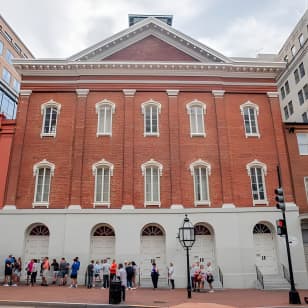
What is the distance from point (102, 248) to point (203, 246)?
6.64 metres

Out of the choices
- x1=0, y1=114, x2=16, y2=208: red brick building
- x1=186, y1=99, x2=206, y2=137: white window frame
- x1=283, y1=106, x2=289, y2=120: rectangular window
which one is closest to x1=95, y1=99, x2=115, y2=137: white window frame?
x1=186, y1=99, x2=206, y2=137: white window frame

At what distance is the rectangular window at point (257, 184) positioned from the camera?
827 inches

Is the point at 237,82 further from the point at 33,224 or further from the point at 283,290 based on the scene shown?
the point at 33,224

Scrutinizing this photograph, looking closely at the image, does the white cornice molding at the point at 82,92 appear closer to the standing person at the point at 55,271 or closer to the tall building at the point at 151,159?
the tall building at the point at 151,159

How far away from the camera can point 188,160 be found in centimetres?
2142

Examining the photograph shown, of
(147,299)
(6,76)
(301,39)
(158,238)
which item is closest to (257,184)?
(158,238)

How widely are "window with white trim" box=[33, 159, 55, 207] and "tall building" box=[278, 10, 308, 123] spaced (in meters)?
27.6

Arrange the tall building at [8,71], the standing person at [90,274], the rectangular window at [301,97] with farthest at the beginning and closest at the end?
the tall building at [8,71] < the rectangular window at [301,97] < the standing person at [90,274]

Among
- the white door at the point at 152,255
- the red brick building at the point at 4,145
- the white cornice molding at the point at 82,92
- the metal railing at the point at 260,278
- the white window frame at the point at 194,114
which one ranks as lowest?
the metal railing at the point at 260,278

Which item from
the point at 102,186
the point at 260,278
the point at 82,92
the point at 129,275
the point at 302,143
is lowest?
the point at 260,278

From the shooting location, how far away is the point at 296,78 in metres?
36.4

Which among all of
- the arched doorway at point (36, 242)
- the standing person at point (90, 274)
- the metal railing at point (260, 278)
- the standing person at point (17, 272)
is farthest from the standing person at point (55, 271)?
the metal railing at point (260, 278)

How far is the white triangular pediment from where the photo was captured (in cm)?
2308

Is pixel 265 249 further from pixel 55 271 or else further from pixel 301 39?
pixel 301 39
